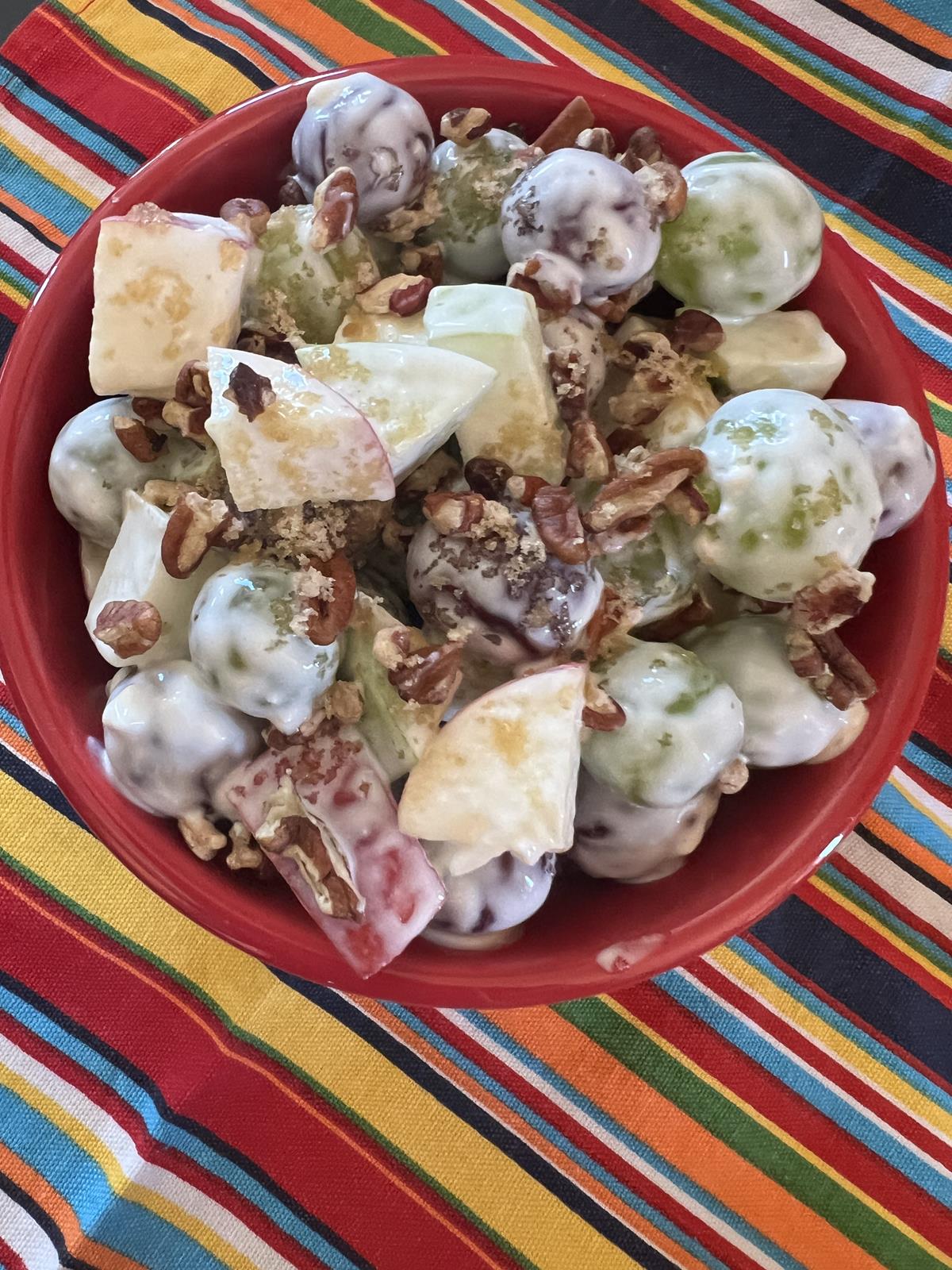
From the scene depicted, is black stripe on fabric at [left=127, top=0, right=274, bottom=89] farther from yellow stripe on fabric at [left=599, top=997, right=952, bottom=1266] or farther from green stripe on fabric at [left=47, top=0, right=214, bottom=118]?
yellow stripe on fabric at [left=599, top=997, right=952, bottom=1266]

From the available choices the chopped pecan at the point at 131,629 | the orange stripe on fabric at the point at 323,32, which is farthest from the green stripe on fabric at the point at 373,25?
the chopped pecan at the point at 131,629

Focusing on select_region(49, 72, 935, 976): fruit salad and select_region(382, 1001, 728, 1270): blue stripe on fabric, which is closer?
select_region(49, 72, 935, 976): fruit salad

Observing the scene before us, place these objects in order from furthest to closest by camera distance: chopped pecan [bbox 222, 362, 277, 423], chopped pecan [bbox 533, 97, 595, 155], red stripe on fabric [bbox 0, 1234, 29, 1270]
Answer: red stripe on fabric [bbox 0, 1234, 29, 1270] → chopped pecan [bbox 533, 97, 595, 155] → chopped pecan [bbox 222, 362, 277, 423]

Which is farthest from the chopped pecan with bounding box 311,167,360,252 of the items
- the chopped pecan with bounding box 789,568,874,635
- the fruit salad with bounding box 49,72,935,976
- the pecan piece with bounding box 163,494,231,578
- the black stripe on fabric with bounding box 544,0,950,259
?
the black stripe on fabric with bounding box 544,0,950,259

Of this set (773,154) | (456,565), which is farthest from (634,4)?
(456,565)

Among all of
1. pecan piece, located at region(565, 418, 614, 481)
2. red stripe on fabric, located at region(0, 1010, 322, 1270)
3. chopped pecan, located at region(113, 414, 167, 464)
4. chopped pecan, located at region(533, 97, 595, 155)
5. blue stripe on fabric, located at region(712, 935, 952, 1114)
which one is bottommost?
red stripe on fabric, located at region(0, 1010, 322, 1270)

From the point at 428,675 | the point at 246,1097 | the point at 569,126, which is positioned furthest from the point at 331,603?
the point at 246,1097

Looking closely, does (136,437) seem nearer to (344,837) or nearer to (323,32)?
(344,837)

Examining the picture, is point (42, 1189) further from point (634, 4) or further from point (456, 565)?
point (634, 4)
